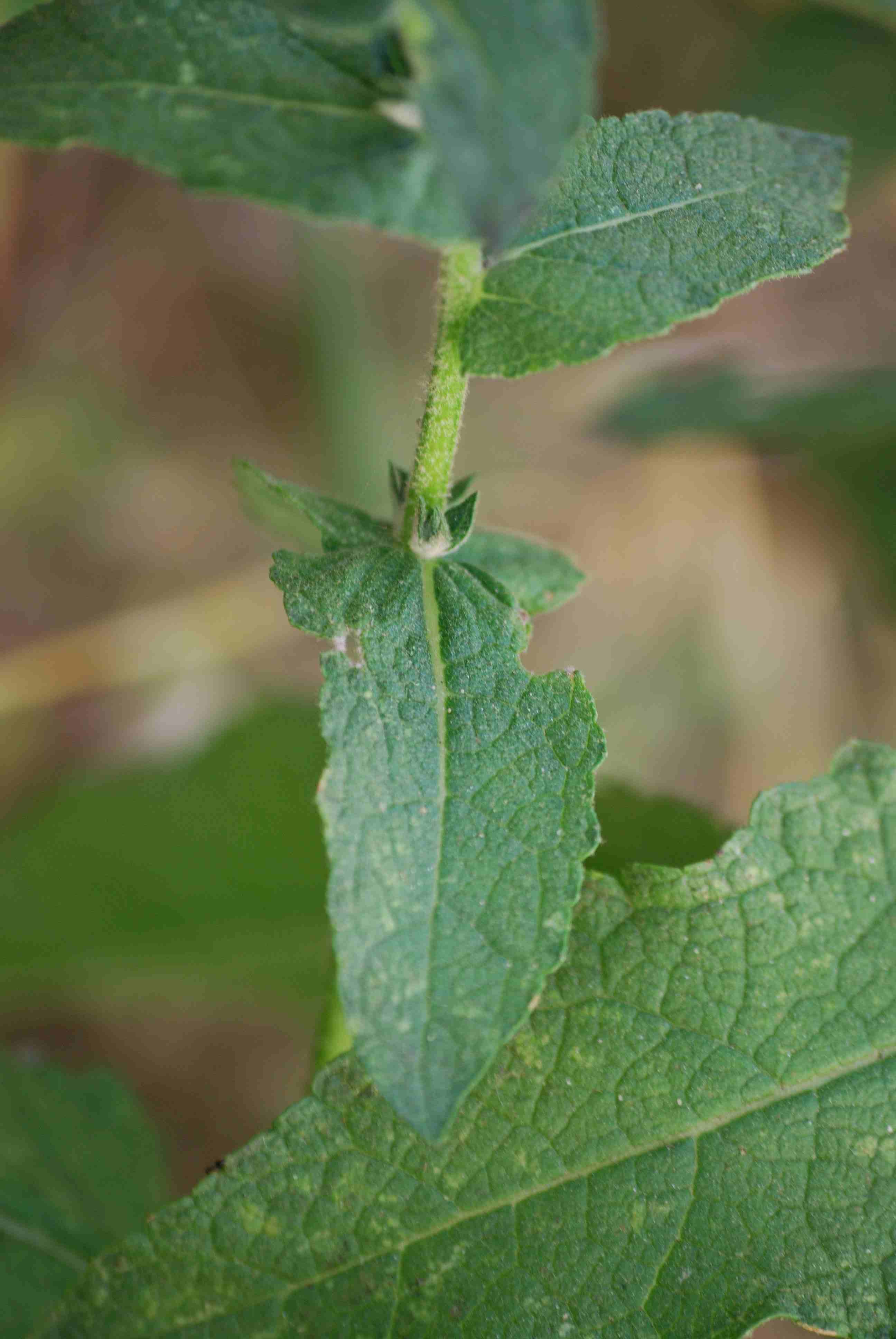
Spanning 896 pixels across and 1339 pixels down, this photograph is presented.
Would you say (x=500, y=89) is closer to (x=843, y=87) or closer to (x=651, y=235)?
(x=651, y=235)

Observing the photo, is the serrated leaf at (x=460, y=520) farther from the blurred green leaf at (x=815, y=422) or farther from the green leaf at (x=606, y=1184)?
the blurred green leaf at (x=815, y=422)

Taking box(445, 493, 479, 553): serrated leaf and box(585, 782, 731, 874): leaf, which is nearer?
box(445, 493, 479, 553): serrated leaf

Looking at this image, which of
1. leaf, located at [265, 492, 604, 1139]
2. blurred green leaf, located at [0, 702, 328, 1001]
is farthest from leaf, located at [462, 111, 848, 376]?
blurred green leaf, located at [0, 702, 328, 1001]

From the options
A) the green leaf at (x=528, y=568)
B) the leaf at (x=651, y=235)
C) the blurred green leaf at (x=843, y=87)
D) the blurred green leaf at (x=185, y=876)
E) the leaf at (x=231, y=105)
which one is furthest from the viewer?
the blurred green leaf at (x=843, y=87)

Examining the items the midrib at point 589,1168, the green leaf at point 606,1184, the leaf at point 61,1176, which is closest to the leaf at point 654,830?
the green leaf at point 606,1184

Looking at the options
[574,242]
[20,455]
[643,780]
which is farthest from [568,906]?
[20,455]

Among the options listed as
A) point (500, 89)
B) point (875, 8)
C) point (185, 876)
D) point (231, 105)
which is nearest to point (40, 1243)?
point (185, 876)

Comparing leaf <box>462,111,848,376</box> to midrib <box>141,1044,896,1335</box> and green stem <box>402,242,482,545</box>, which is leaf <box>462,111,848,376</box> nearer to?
green stem <box>402,242,482,545</box>
